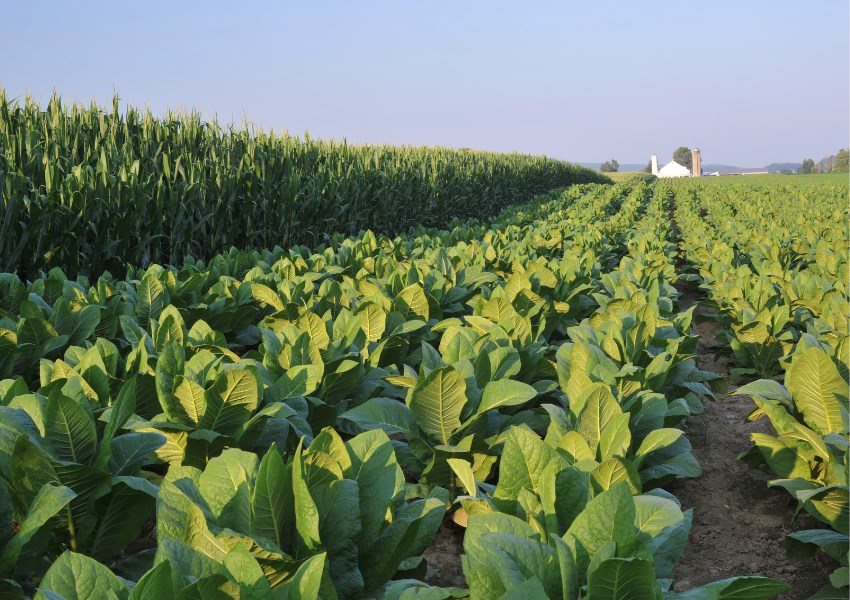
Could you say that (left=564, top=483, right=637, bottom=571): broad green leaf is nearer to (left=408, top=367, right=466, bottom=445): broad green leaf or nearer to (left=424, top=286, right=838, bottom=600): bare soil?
(left=424, top=286, right=838, bottom=600): bare soil

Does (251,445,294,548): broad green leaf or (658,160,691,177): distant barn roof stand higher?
(658,160,691,177): distant barn roof

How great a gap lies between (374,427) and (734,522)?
5.72 feet

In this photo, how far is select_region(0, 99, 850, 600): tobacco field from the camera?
1.37 m

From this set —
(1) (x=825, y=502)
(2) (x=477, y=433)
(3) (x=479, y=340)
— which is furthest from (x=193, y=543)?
(1) (x=825, y=502)

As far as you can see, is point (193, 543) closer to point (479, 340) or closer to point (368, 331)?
point (479, 340)

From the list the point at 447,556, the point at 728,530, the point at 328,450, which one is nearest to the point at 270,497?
the point at 328,450

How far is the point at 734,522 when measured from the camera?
9.82 feet

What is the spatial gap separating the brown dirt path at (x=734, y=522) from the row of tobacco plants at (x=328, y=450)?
1.29 feet

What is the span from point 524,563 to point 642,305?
272 cm

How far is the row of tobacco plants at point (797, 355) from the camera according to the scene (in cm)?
242

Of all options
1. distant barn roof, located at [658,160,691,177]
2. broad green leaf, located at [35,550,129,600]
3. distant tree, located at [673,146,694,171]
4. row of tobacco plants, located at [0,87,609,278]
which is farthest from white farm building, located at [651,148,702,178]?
broad green leaf, located at [35,550,129,600]

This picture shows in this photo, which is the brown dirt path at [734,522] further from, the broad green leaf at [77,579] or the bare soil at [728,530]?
the broad green leaf at [77,579]

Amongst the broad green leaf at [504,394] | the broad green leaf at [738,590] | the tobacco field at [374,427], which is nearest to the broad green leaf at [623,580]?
the tobacco field at [374,427]

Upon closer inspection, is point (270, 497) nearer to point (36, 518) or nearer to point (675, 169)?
point (36, 518)
